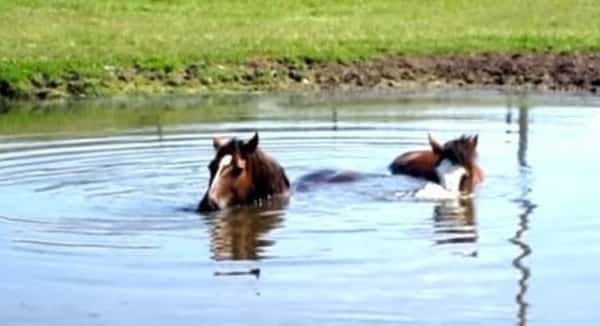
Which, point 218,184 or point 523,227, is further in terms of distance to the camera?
point 218,184

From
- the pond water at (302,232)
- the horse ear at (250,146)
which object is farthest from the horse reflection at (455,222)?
the horse ear at (250,146)

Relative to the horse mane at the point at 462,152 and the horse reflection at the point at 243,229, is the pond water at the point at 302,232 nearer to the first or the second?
the horse reflection at the point at 243,229

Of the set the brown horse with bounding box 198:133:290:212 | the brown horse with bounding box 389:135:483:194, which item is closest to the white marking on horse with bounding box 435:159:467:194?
the brown horse with bounding box 389:135:483:194

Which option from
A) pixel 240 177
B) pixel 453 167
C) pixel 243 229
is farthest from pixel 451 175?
pixel 243 229

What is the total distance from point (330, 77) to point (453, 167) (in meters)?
10.7

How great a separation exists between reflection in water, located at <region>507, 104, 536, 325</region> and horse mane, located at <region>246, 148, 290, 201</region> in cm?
189

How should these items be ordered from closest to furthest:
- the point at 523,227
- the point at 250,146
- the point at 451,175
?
the point at 523,227 < the point at 250,146 < the point at 451,175

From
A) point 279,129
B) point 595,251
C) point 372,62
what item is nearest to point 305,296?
point 595,251

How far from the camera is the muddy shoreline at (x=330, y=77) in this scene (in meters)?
24.9

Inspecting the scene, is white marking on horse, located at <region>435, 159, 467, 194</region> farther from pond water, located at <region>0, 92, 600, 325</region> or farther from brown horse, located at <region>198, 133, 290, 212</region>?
brown horse, located at <region>198, 133, 290, 212</region>

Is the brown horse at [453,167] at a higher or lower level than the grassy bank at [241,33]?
lower

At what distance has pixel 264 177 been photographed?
1411 centimetres

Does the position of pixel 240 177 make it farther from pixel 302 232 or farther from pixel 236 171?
pixel 302 232

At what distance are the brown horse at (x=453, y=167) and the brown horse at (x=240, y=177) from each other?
1.53 metres
